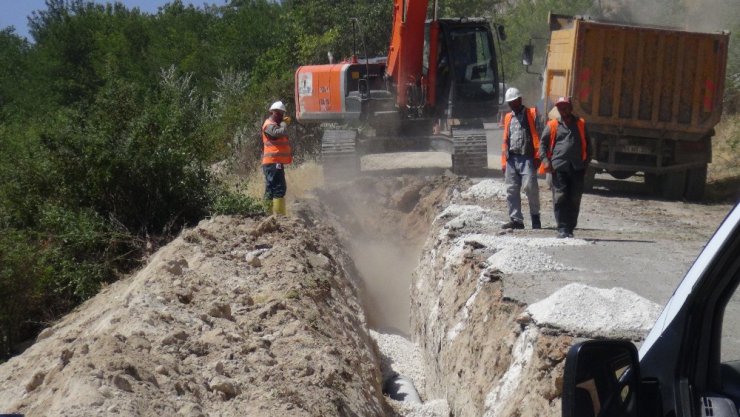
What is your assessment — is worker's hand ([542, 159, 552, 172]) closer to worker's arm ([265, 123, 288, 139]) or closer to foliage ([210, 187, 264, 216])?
worker's arm ([265, 123, 288, 139])

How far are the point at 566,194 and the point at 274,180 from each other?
4.31m

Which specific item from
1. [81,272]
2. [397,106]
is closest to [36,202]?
[81,272]

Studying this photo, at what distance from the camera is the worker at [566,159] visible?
10867 millimetres

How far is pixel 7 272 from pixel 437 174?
9.54 metres

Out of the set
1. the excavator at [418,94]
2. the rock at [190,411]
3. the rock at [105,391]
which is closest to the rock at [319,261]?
the rock at [190,411]

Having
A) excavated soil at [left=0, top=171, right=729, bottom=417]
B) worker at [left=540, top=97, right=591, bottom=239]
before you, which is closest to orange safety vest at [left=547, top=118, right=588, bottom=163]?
worker at [left=540, top=97, right=591, bottom=239]

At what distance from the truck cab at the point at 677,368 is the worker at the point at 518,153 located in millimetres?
9054

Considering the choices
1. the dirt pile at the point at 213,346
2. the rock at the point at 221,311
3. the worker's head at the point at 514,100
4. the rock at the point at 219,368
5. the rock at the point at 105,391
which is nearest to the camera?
the rock at the point at 105,391

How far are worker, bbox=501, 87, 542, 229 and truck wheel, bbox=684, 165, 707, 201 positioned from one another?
599 centimetres

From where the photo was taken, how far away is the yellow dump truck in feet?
51.8

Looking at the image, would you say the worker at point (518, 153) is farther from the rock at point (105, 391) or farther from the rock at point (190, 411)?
the rock at point (105, 391)

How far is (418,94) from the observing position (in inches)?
697

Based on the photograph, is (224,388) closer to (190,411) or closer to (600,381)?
(190,411)

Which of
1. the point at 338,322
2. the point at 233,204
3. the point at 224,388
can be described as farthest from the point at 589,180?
the point at 224,388
